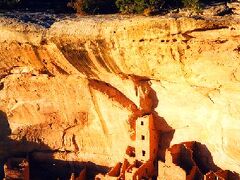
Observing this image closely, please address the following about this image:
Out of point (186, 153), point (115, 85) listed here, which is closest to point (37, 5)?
point (115, 85)

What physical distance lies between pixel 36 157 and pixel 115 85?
405cm

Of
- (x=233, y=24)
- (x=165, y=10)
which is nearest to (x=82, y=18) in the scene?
(x=165, y=10)

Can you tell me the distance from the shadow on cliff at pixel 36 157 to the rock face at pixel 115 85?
4 cm

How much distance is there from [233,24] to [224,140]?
10.7ft

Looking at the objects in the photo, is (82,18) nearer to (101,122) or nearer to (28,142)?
(101,122)

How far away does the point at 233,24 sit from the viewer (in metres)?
11.6

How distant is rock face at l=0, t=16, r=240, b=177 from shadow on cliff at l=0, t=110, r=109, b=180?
4 cm

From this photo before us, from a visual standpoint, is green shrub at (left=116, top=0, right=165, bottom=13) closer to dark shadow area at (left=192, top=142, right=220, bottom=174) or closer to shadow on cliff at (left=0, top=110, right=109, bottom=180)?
dark shadow area at (left=192, top=142, right=220, bottom=174)

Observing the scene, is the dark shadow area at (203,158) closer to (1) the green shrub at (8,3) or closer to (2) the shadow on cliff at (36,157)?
(2) the shadow on cliff at (36,157)

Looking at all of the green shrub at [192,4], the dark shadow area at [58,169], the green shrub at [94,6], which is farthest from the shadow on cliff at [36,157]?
the green shrub at [192,4]

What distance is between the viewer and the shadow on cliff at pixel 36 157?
16844mm

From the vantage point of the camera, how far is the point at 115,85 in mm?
14898

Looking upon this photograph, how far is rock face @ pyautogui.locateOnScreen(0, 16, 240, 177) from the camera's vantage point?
1241 centimetres

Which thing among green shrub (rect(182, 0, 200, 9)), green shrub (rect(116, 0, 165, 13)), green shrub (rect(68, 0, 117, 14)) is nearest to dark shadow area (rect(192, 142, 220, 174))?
green shrub (rect(182, 0, 200, 9))
